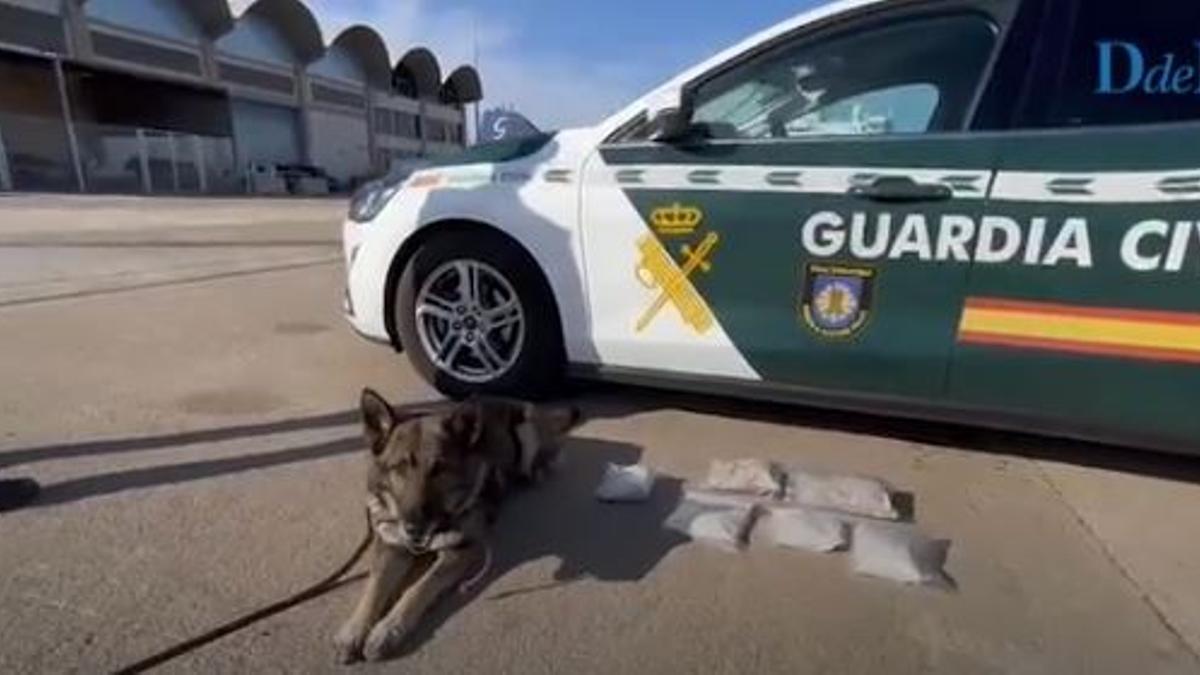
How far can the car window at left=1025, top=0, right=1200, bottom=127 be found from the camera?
9.64ft

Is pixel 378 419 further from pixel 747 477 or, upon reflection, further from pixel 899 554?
pixel 899 554

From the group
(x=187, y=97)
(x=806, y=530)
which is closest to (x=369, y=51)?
(x=187, y=97)

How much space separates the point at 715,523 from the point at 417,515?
0.99 meters

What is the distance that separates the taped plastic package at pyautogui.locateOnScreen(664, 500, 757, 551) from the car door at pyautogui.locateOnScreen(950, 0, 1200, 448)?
1.03m

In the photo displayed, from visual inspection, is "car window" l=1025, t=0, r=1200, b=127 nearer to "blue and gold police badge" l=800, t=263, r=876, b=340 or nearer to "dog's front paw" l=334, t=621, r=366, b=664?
"blue and gold police badge" l=800, t=263, r=876, b=340

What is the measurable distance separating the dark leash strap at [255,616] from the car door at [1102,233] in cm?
218

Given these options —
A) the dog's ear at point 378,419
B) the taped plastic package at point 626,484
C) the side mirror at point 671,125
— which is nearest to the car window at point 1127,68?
the side mirror at point 671,125

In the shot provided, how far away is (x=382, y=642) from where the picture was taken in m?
2.23

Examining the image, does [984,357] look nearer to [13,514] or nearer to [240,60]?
[13,514]

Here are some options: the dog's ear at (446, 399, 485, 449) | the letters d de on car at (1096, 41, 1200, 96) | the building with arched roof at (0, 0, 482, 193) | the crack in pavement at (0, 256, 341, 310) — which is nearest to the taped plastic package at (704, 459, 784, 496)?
the dog's ear at (446, 399, 485, 449)

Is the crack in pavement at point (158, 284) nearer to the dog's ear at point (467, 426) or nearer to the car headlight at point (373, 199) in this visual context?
the car headlight at point (373, 199)

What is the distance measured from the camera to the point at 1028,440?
149 inches

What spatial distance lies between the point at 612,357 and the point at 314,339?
8.67ft

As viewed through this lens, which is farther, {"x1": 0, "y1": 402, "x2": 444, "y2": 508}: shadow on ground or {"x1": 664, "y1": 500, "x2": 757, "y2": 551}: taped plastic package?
{"x1": 0, "y1": 402, "x2": 444, "y2": 508}: shadow on ground
